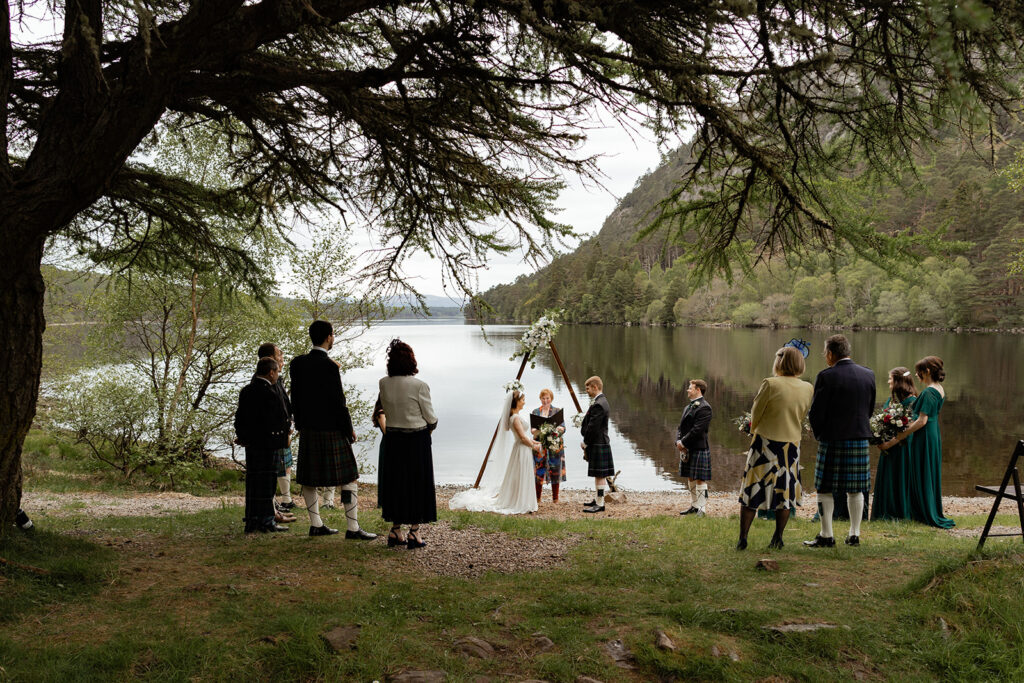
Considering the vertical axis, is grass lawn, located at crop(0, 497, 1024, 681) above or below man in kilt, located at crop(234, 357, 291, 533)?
below

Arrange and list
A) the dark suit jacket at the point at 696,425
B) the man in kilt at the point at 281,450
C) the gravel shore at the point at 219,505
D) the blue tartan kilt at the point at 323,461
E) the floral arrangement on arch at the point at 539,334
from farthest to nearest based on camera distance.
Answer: the floral arrangement on arch at the point at 539,334 → the dark suit jacket at the point at 696,425 → the gravel shore at the point at 219,505 → the man in kilt at the point at 281,450 → the blue tartan kilt at the point at 323,461

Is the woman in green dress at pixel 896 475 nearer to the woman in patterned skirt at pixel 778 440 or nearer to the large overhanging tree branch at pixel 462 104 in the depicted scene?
the woman in patterned skirt at pixel 778 440

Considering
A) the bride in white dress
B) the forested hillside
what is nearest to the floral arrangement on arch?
the forested hillside

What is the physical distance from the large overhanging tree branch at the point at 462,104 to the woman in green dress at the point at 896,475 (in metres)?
4.45

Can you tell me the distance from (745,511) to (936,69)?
3.91 m

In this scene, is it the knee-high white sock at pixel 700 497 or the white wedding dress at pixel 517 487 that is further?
the white wedding dress at pixel 517 487

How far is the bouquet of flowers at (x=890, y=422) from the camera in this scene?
7.51 m

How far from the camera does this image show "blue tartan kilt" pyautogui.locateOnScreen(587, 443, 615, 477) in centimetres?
1002

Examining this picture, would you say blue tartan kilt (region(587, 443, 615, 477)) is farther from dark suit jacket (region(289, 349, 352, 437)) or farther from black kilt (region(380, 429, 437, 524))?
dark suit jacket (region(289, 349, 352, 437))

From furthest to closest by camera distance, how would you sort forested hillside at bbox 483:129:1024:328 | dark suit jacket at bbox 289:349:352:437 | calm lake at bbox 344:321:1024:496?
1. calm lake at bbox 344:321:1024:496
2. dark suit jacket at bbox 289:349:352:437
3. forested hillside at bbox 483:129:1024:328

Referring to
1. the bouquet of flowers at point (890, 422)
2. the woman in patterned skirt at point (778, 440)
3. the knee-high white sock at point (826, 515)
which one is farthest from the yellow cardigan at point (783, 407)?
the bouquet of flowers at point (890, 422)

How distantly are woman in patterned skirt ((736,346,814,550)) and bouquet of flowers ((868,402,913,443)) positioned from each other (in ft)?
8.46

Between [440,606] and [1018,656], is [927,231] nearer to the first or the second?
[1018,656]

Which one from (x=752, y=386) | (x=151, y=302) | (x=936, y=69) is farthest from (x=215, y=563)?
(x=752, y=386)
